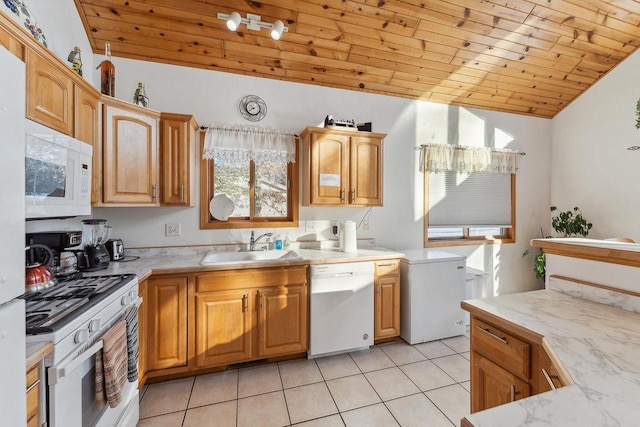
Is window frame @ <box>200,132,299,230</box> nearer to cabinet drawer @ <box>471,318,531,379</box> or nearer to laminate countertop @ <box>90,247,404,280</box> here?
laminate countertop @ <box>90,247,404,280</box>

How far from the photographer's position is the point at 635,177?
3.36 meters

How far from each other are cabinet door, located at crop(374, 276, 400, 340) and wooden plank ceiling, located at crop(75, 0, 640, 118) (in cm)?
218

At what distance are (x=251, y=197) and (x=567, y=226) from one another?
13.5 ft

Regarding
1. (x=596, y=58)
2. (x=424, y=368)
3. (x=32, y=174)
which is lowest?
(x=424, y=368)

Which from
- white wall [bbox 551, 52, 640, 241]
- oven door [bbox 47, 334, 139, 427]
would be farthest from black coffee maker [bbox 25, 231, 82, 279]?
white wall [bbox 551, 52, 640, 241]

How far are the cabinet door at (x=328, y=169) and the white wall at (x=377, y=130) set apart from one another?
13.2 inches

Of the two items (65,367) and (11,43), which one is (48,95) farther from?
(65,367)

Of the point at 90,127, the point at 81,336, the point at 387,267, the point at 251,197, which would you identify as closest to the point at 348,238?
the point at 387,267

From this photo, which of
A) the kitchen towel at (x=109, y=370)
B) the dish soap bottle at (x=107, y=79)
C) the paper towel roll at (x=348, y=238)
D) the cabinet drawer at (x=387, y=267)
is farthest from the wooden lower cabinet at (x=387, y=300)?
the dish soap bottle at (x=107, y=79)

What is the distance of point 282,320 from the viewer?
7.79 feet

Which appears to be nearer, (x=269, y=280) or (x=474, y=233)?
(x=269, y=280)

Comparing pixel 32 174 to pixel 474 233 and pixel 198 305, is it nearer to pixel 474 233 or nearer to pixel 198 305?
pixel 198 305

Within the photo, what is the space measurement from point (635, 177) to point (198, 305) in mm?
5003

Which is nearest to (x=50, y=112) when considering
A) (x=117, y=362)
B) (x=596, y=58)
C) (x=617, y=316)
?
(x=117, y=362)
